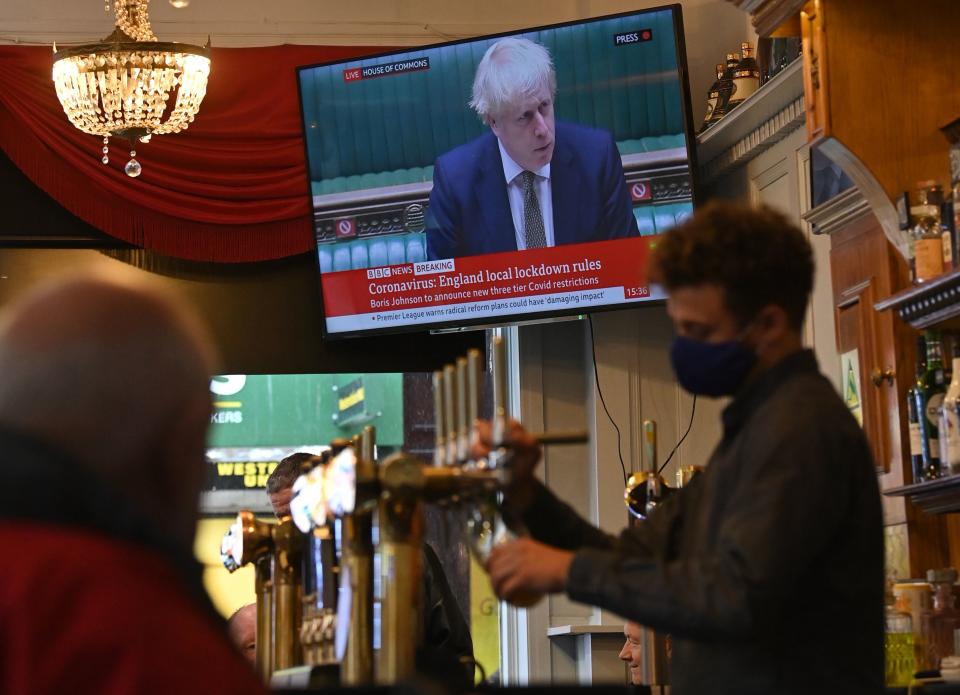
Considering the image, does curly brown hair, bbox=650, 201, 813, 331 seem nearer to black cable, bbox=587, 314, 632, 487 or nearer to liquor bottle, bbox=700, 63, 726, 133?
liquor bottle, bbox=700, 63, 726, 133

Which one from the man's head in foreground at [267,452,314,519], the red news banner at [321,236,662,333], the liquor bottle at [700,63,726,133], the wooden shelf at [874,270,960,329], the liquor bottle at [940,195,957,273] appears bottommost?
the man's head in foreground at [267,452,314,519]

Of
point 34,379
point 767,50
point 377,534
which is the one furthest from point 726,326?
point 767,50

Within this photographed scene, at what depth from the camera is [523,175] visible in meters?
6.14

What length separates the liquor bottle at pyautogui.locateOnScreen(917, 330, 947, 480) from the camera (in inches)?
156

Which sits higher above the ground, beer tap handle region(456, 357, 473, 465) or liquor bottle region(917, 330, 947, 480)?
liquor bottle region(917, 330, 947, 480)

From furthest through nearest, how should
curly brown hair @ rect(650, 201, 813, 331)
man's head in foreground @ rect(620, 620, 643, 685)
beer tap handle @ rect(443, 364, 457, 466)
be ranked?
1. man's head in foreground @ rect(620, 620, 643, 685)
2. beer tap handle @ rect(443, 364, 457, 466)
3. curly brown hair @ rect(650, 201, 813, 331)

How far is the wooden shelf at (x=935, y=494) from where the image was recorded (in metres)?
3.66

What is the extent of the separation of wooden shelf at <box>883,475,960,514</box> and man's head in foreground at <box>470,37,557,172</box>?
2525mm

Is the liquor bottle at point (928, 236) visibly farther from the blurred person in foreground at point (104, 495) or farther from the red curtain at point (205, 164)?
the red curtain at point (205, 164)

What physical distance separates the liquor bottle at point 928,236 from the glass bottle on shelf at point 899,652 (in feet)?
2.73

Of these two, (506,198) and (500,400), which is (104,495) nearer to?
(500,400)

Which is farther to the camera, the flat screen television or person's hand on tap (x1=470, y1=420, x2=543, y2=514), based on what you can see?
the flat screen television

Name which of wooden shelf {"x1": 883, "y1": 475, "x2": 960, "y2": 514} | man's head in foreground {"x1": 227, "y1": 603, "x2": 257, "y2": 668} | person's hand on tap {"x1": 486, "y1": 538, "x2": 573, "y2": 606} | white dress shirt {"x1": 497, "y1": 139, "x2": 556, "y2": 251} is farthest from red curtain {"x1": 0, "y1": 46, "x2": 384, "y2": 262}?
person's hand on tap {"x1": 486, "y1": 538, "x2": 573, "y2": 606}

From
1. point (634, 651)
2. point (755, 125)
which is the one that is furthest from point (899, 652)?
point (755, 125)
